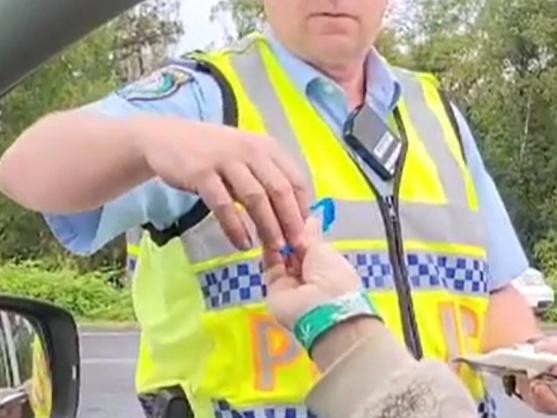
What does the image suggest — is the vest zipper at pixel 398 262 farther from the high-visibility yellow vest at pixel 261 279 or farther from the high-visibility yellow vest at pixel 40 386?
the high-visibility yellow vest at pixel 40 386

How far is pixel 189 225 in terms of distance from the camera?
1.58 meters

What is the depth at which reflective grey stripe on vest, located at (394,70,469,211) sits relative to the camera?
5.80 ft

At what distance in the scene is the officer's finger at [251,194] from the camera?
107 cm

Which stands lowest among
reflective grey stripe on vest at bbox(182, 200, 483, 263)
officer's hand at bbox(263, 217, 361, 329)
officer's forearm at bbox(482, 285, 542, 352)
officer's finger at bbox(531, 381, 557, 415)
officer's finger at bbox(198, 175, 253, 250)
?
officer's finger at bbox(531, 381, 557, 415)

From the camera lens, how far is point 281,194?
3.59 feet

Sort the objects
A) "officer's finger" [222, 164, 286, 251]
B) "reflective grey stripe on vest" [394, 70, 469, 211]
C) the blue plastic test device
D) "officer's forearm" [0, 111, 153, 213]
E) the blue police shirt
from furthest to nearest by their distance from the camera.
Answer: "reflective grey stripe on vest" [394, 70, 469, 211]
the blue police shirt
the blue plastic test device
"officer's forearm" [0, 111, 153, 213]
"officer's finger" [222, 164, 286, 251]

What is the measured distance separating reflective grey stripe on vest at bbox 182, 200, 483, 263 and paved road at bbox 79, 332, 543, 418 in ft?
12.0

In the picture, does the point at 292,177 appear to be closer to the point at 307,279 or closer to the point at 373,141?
the point at 307,279

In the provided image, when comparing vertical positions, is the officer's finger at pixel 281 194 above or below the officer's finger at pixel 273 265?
above

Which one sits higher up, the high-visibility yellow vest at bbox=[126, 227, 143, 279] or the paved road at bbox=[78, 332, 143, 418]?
the high-visibility yellow vest at bbox=[126, 227, 143, 279]

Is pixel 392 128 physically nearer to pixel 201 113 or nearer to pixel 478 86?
pixel 201 113

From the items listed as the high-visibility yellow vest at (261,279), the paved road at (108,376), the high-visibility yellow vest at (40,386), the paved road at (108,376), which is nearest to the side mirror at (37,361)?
the high-visibility yellow vest at (40,386)

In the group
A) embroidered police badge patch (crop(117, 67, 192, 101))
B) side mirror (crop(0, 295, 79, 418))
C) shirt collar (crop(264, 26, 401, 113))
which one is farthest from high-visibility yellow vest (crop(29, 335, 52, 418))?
shirt collar (crop(264, 26, 401, 113))

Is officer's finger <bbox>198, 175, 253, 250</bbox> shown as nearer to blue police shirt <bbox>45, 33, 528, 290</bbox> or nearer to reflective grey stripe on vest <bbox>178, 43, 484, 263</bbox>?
blue police shirt <bbox>45, 33, 528, 290</bbox>
